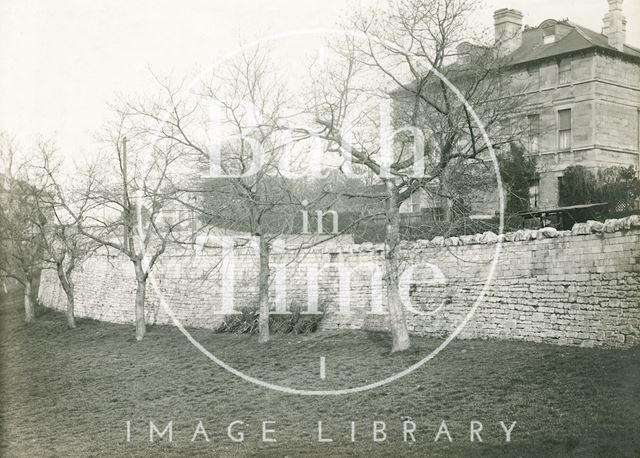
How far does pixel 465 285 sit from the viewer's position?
53.5ft

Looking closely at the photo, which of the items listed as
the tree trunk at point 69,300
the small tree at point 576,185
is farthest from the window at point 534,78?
the tree trunk at point 69,300

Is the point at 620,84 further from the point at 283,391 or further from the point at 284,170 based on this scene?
the point at 283,391

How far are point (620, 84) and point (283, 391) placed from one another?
22.0 meters

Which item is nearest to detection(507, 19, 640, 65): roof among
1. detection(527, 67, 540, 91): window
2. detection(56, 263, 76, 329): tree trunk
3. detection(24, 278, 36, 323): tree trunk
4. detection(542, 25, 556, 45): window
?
detection(542, 25, 556, 45): window

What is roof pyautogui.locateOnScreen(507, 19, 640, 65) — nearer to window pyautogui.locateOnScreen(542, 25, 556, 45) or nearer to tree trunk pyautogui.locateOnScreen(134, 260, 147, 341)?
window pyautogui.locateOnScreen(542, 25, 556, 45)

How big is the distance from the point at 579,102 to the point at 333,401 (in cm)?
2041

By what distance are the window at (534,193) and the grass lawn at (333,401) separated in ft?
46.9

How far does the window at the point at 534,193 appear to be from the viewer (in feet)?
95.5

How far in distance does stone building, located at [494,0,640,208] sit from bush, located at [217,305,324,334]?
43.8 ft

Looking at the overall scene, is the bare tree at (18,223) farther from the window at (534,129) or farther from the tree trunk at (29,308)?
the window at (534,129)

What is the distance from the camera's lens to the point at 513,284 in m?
15.0

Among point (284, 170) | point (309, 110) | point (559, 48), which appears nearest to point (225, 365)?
point (284, 170)

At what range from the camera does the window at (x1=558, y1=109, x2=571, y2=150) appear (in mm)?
28703

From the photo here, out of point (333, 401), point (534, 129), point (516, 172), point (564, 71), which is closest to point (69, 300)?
point (333, 401)
